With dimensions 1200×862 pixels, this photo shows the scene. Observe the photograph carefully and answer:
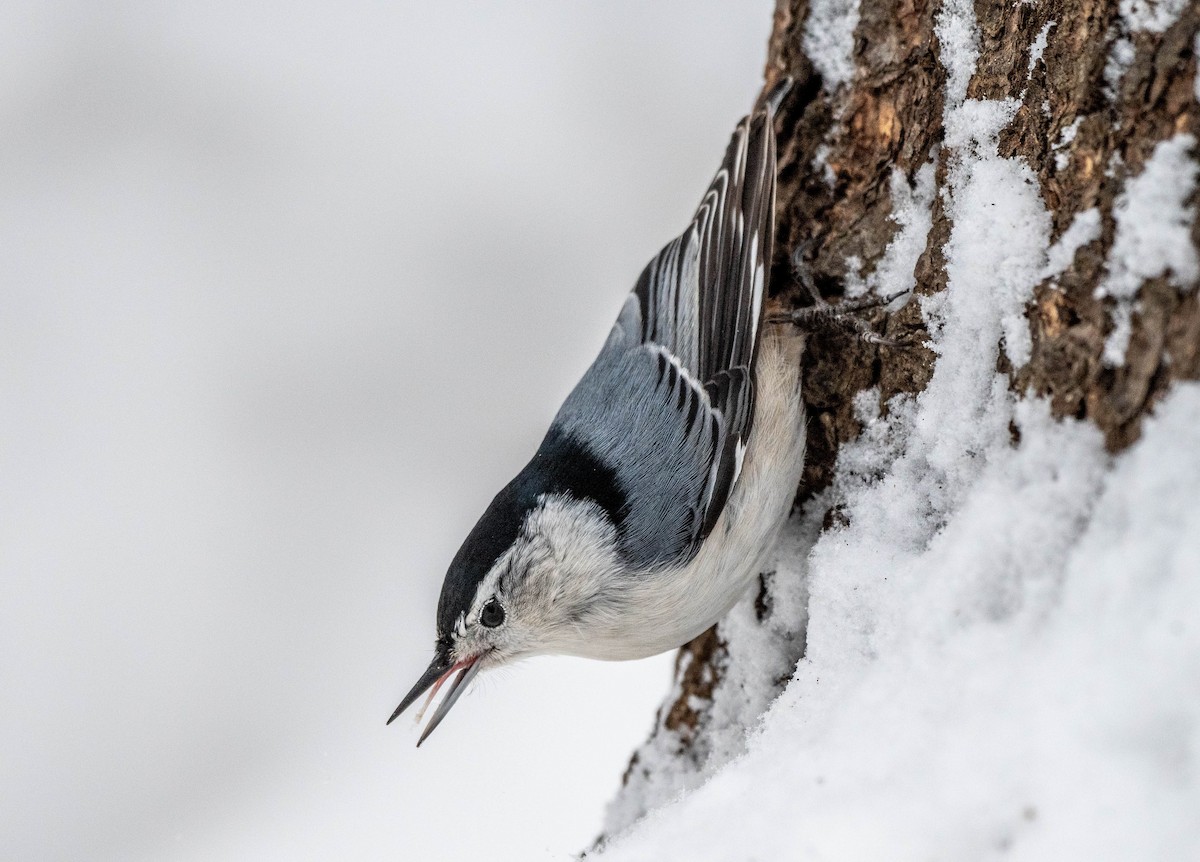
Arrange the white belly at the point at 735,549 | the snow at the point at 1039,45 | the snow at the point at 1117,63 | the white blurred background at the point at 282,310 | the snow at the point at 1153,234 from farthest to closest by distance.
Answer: the white blurred background at the point at 282,310, the white belly at the point at 735,549, the snow at the point at 1039,45, the snow at the point at 1117,63, the snow at the point at 1153,234

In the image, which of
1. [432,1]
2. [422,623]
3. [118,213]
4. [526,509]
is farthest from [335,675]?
[432,1]

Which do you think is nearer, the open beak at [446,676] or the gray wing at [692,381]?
the gray wing at [692,381]

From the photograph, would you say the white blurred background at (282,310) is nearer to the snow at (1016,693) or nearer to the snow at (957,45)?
the snow at (957,45)

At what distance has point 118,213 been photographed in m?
3.05

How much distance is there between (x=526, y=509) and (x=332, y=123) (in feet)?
6.05

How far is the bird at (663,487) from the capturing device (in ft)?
5.56

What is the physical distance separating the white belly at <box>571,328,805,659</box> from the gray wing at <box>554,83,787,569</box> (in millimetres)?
31

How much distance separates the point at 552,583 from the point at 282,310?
64.6 inches

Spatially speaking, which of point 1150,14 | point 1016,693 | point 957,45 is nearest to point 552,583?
point 1016,693

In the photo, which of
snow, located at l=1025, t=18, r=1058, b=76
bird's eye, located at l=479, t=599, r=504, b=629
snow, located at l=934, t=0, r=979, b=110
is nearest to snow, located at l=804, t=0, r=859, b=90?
snow, located at l=934, t=0, r=979, b=110

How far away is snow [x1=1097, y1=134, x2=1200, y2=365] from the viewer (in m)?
0.95

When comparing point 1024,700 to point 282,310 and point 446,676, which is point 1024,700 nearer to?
point 446,676

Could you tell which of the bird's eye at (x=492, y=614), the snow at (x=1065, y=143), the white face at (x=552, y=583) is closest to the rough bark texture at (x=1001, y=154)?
the snow at (x=1065, y=143)

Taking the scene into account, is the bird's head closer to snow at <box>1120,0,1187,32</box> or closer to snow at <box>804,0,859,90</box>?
snow at <box>804,0,859,90</box>
